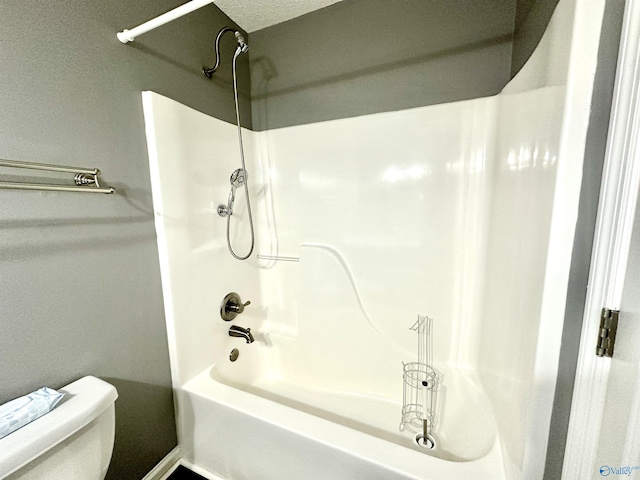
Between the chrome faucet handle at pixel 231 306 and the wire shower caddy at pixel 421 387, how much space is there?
1.04 metres

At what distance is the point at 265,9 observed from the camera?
150 centimetres

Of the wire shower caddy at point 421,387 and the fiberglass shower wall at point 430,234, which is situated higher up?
the fiberglass shower wall at point 430,234

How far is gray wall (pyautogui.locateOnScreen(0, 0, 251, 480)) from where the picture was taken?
2.54 ft

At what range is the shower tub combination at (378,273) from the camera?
684mm

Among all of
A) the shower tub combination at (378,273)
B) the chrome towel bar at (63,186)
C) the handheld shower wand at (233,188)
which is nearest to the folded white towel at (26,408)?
the shower tub combination at (378,273)

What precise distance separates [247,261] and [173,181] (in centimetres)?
71

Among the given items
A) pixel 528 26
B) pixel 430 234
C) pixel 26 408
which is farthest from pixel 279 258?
pixel 528 26

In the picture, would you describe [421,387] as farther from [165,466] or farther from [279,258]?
[165,466]

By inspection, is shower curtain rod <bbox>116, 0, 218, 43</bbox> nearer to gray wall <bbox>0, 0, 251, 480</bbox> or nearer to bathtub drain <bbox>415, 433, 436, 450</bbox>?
gray wall <bbox>0, 0, 251, 480</bbox>

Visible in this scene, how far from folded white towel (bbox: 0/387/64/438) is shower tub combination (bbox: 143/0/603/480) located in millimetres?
469

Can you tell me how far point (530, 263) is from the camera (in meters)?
0.76

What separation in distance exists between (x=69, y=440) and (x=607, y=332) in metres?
1.45

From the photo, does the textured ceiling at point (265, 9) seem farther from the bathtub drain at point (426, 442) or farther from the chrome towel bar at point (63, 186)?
the bathtub drain at point (426, 442)

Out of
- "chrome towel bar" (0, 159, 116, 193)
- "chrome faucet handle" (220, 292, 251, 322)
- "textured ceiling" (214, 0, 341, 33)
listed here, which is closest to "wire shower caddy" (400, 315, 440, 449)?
"chrome faucet handle" (220, 292, 251, 322)
